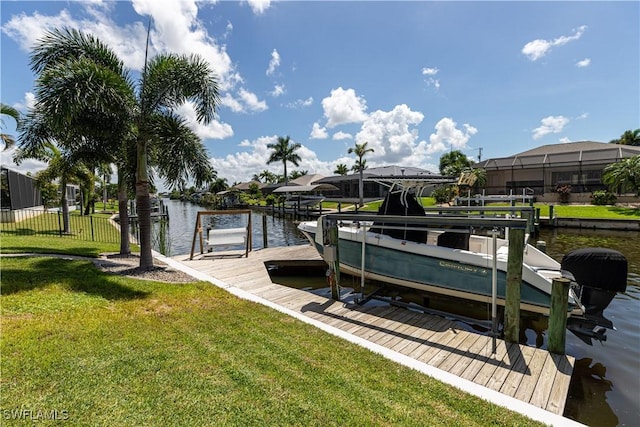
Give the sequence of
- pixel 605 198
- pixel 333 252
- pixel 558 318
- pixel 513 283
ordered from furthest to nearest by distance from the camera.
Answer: pixel 605 198
pixel 333 252
pixel 513 283
pixel 558 318

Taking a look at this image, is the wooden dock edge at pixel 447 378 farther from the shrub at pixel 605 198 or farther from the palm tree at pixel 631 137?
the palm tree at pixel 631 137

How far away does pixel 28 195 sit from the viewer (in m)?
27.0

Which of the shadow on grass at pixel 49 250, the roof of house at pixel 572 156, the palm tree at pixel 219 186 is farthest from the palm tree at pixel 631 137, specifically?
the palm tree at pixel 219 186

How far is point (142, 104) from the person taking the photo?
7547 millimetres

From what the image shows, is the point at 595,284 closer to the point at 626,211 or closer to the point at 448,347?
the point at 448,347

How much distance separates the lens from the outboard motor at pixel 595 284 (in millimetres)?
4770

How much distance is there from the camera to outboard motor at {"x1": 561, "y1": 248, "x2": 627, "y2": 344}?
4.77m

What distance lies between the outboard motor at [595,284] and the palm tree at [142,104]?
821cm

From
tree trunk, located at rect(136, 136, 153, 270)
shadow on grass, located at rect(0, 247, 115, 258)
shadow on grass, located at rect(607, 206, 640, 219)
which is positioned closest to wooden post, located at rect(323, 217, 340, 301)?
tree trunk, located at rect(136, 136, 153, 270)

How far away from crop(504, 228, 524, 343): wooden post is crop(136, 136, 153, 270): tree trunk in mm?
7671

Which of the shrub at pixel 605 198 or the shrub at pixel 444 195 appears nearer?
the shrub at pixel 605 198

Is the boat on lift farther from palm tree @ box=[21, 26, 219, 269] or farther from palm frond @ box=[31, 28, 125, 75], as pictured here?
palm frond @ box=[31, 28, 125, 75]

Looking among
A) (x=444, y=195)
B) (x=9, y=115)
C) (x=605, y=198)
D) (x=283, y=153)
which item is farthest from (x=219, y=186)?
(x=605, y=198)

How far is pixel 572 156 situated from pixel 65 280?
41.3 metres
